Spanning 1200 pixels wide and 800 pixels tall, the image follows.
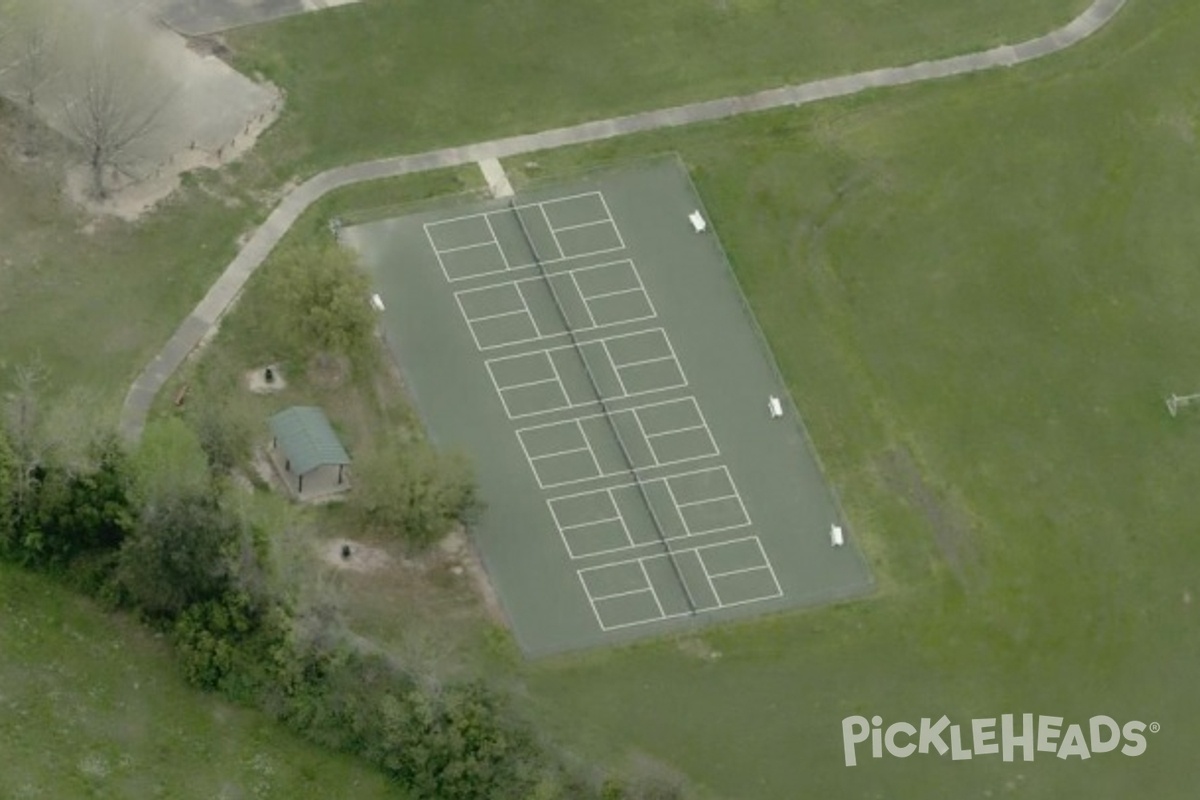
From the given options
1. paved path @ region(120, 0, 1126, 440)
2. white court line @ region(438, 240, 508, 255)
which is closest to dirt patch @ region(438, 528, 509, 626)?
paved path @ region(120, 0, 1126, 440)

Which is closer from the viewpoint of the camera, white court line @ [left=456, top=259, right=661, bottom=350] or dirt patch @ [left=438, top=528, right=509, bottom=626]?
dirt patch @ [left=438, top=528, right=509, bottom=626]

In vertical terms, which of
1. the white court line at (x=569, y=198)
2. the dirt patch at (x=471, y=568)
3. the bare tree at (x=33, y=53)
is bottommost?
the dirt patch at (x=471, y=568)

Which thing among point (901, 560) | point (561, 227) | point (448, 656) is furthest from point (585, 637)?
point (561, 227)

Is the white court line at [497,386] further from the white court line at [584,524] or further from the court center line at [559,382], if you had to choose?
the white court line at [584,524]

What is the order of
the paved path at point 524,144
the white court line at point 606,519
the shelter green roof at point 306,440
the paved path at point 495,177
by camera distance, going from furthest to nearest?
the paved path at point 495,177, the paved path at point 524,144, the white court line at point 606,519, the shelter green roof at point 306,440

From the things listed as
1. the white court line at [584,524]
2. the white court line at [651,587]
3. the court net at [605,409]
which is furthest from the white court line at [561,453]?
the white court line at [651,587]

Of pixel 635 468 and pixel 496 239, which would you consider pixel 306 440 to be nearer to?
pixel 635 468

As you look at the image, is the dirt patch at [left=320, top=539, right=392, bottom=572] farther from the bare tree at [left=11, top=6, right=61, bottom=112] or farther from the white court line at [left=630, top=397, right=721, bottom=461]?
the bare tree at [left=11, top=6, right=61, bottom=112]
